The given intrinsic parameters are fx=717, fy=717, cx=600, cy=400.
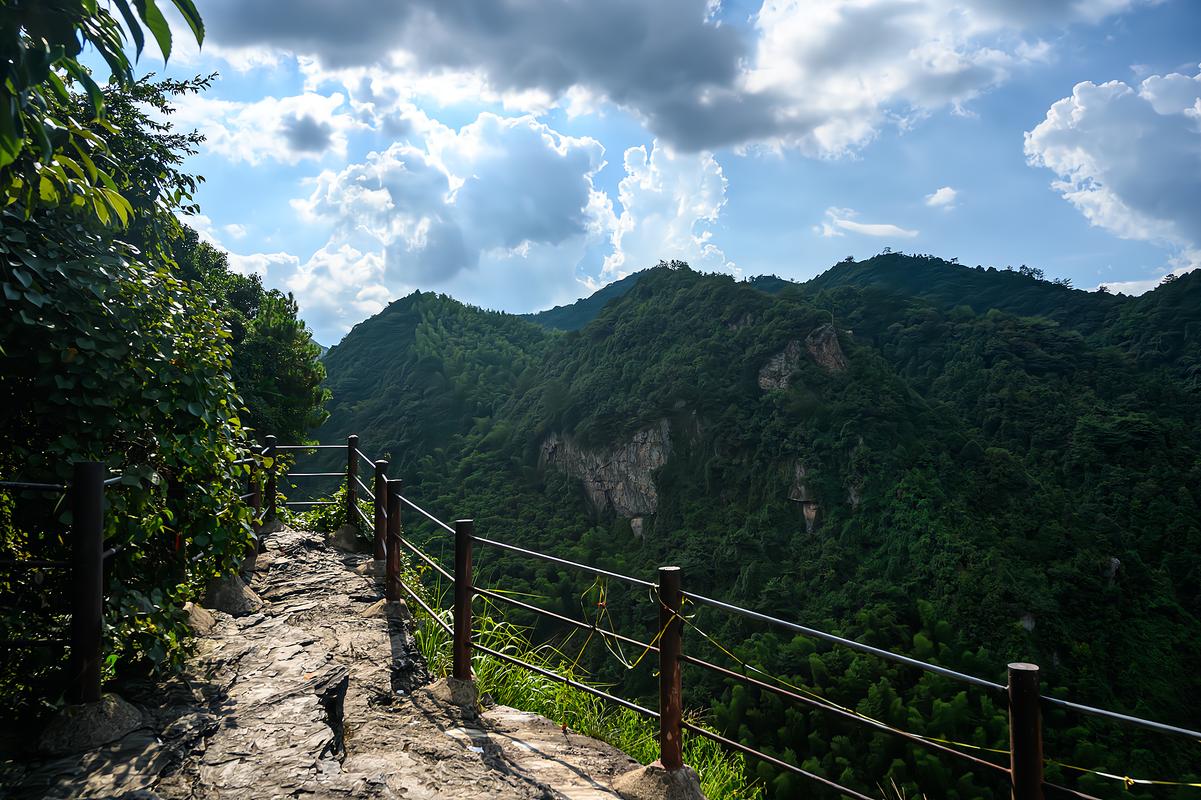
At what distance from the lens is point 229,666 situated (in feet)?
12.3

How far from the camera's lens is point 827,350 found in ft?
A: 153

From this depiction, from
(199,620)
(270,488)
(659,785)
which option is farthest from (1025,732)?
(270,488)

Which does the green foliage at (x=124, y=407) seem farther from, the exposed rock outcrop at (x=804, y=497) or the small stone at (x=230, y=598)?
the exposed rock outcrop at (x=804, y=497)

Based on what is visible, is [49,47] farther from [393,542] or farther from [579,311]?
[579,311]

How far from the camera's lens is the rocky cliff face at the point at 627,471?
4775 centimetres

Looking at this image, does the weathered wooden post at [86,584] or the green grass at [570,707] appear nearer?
the weathered wooden post at [86,584]

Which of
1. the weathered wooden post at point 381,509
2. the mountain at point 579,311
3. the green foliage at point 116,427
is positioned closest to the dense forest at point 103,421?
the green foliage at point 116,427

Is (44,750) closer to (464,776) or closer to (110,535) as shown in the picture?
(110,535)

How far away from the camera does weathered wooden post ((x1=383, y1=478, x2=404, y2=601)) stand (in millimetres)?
5078

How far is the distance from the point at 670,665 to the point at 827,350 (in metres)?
46.2

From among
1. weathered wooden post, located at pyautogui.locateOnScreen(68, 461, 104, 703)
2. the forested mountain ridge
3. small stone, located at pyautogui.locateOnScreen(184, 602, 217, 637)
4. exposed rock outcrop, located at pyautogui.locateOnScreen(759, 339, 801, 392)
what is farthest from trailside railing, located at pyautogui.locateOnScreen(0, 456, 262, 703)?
exposed rock outcrop, located at pyautogui.locateOnScreen(759, 339, 801, 392)

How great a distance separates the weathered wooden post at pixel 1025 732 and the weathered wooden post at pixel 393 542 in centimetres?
397

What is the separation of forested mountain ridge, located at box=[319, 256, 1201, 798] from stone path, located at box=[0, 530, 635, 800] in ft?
50.8

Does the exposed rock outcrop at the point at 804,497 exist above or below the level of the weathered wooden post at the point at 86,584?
below
